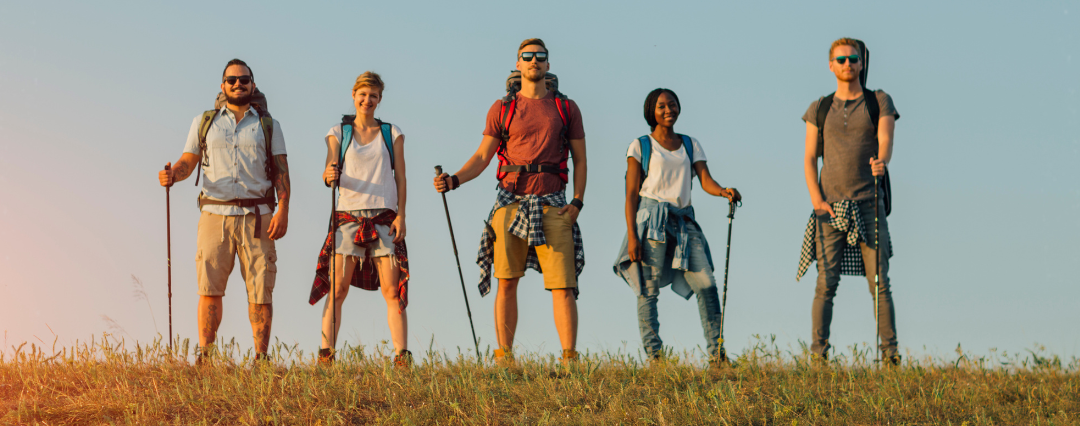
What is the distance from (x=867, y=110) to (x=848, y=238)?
1.13 m

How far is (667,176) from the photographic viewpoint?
307 inches

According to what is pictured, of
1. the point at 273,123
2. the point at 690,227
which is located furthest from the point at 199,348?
the point at 690,227

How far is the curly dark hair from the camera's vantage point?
808 centimetres

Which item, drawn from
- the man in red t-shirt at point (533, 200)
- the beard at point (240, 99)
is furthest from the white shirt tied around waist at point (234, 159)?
the man in red t-shirt at point (533, 200)

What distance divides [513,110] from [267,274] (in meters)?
2.43

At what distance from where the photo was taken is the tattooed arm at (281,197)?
744 cm

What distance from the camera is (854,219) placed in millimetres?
7785

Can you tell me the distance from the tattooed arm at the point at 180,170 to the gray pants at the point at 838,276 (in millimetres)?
5417

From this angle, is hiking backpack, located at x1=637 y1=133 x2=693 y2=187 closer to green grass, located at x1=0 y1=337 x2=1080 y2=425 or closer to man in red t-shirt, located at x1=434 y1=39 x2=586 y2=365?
man in red t-shirt, located at x1=434 y1=39 x2=586 y2=365

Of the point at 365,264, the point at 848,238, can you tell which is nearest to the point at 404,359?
the point at 365,264

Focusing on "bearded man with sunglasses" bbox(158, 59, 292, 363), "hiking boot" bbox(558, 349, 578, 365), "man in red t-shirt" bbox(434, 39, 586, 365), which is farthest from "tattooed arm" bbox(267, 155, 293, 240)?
"hiking boot" bbox(558, 349, 578, 365)

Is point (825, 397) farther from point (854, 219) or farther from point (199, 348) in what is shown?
point (199, 348)

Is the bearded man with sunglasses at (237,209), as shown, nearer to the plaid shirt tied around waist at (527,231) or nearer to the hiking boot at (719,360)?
the plaid shirt tied around waist at (527,231)

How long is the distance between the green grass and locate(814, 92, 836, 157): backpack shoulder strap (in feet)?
6.20
